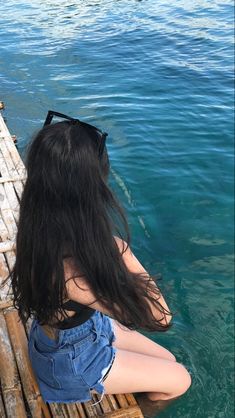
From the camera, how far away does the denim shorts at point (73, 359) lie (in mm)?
2811

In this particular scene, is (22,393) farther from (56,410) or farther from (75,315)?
(75,315)

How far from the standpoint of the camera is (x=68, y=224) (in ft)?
7.30

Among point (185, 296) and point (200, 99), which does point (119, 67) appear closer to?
point (200, 99)

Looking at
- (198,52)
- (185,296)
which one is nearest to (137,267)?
(185,296)

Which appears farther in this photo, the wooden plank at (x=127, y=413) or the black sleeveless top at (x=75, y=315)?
the wooden plank at (x=127, y=413)

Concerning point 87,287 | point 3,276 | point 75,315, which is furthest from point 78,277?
point 3,276

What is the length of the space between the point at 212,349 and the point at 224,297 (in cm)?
84

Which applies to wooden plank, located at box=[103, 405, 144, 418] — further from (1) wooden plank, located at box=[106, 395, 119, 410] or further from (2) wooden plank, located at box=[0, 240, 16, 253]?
(2) wooden plank, located at box=[0, 240, 16, 253]

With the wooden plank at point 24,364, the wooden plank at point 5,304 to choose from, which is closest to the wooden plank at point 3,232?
the wooden plank at point 5,304

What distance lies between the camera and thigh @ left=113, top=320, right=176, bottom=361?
334 centimetres

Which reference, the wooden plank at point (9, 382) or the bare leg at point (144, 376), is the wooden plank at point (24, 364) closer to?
the wooden plank at point (9, 382)

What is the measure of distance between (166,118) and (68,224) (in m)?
7.58

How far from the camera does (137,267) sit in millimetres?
2695

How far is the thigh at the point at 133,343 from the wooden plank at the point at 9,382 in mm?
828
